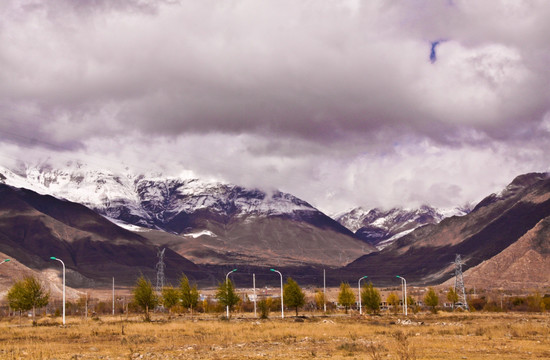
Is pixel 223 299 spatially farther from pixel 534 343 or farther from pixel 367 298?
pixel 534 343

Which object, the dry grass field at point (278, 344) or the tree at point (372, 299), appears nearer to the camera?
the dry grass field at point (278, 344)

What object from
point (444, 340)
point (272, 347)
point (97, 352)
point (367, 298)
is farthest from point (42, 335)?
point (367, 298)

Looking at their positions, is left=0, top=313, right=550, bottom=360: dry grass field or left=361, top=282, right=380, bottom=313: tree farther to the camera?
left=361, top=282, right=380, bottom=313: tree

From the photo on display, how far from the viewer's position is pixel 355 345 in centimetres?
4312

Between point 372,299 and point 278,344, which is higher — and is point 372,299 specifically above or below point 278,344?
above

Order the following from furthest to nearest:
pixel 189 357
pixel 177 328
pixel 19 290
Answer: pixel 19 290 → pixel 177 328 → pixel 189 357

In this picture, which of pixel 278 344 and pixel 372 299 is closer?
pixel 278 344

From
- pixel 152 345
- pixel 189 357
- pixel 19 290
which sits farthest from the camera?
pixel 19 290

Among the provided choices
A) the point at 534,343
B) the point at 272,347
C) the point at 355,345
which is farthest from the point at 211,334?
the point at 534,343

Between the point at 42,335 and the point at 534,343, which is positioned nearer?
the point at 534,343

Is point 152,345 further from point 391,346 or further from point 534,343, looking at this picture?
point 534,343

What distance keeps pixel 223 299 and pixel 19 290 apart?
103ft

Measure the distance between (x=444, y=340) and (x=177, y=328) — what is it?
29.3 metres

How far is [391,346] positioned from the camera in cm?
4119
